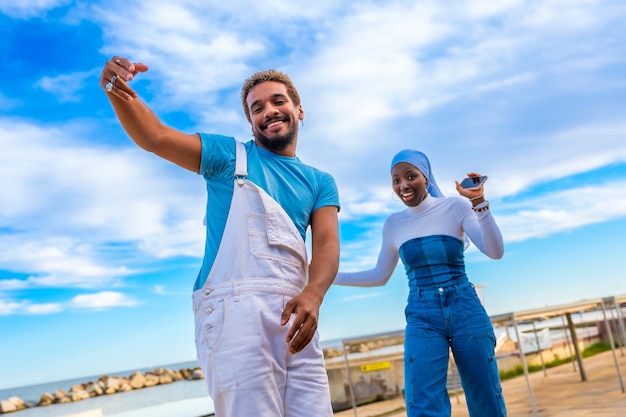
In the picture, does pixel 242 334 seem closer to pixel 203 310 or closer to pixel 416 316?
pixel 203 310

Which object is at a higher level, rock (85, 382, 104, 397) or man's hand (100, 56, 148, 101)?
man's hand (100, 56, 148, 101)

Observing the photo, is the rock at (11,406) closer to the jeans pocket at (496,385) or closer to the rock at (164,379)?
the rock at (164,379)

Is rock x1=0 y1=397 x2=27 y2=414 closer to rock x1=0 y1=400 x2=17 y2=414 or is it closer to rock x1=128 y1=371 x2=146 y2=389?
rock x1=0 y1=400 x2=17 y2=414

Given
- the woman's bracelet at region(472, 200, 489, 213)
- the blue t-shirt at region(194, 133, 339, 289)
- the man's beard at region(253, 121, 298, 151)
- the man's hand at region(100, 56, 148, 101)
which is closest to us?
the man's hand at region(100, 56, 148, 101)

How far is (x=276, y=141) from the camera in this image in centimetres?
154

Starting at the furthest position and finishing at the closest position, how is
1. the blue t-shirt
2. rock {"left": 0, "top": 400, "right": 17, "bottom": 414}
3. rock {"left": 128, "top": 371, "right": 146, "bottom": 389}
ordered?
rock {"left": 128, "top": 371, "right": 146, "bottom": 389} < rock {"left": 0, "top": 400, "right": 17, "bottom": 414} < the blue t-shirt

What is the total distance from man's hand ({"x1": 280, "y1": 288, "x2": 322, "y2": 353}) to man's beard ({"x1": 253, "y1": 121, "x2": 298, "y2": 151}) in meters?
0.43

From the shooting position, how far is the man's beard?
1541mm

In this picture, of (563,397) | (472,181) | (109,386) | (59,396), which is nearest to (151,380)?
(109,386)

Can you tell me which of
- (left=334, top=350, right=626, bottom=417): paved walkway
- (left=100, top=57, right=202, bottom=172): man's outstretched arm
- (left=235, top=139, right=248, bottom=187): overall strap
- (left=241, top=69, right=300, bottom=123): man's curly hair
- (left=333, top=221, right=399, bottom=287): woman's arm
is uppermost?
(left=241, top=69, right=300, bottom=123): man's curly hair

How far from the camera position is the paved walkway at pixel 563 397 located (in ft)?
16.5

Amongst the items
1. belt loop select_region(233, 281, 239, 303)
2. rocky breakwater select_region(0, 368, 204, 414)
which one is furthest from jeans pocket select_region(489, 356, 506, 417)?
rocky breakwater select_region(0, 368, 204, 414)

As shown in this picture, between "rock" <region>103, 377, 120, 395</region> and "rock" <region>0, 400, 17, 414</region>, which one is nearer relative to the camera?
"rock" <region>0, 400, 17, 414</region>

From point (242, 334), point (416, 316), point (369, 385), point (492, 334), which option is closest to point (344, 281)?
point (416, 316)
